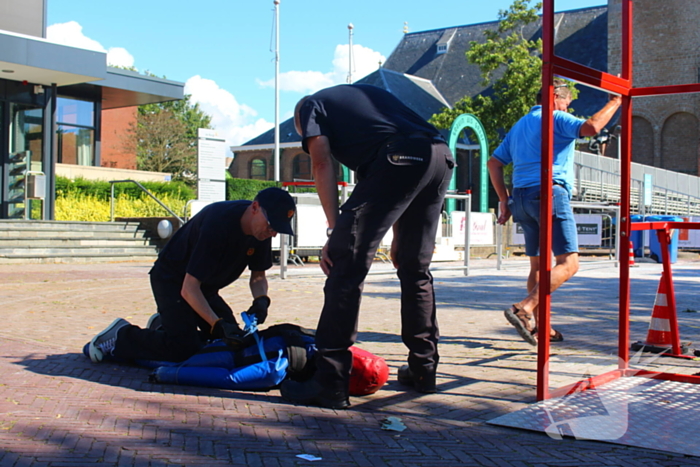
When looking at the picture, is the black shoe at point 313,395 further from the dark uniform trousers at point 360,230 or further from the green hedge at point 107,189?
the green hedge at point 107,189

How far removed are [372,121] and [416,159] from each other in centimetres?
30

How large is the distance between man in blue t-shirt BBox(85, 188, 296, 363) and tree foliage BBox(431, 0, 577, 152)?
96.4ft

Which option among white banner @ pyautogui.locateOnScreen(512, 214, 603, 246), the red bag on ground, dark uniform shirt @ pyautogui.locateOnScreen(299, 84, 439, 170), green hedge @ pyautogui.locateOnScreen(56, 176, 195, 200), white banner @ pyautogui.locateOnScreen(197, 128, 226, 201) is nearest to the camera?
dark uniform shirt @ pyautogui.locateOnScreen(299, 84, 439, 170)

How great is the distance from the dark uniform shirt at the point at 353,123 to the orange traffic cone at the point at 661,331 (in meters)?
2.70

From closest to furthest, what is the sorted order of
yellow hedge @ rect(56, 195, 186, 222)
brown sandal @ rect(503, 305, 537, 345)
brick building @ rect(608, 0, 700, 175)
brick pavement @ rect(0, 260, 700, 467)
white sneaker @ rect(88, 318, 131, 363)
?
brick pavement @ rect(0, 260, 700, 467) → white sneaker @ rect(88, 318, 131, 363) → brown sandal @ rect(503, 305, 537, 345) → yellow hedge @ rect(56, 195, 186, 222) → brick building @ rect(608, 0, 700, 175)

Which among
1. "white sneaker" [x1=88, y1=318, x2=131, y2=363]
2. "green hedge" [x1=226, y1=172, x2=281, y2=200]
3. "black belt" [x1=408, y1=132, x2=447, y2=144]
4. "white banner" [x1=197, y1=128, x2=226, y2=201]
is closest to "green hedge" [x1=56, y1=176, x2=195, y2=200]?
"white banner" [x1=197, y1=128, x2=226, y2=201]

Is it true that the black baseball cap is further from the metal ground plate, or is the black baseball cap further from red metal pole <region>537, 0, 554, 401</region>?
the metal ground plate

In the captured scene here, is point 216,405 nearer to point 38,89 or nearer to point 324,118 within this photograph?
point 324,118

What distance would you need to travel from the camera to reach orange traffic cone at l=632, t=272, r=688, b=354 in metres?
5.17

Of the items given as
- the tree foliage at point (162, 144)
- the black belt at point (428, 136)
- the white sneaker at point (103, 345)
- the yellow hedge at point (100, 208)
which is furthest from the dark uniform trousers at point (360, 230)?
the tree foliage at point (162, 144)

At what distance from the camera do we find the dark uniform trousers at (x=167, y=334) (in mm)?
4266

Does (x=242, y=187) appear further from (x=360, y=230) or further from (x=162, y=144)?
(x=360, y=230)

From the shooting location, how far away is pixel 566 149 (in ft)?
17.3

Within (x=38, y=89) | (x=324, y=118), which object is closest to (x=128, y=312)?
(x=324, y=118)
